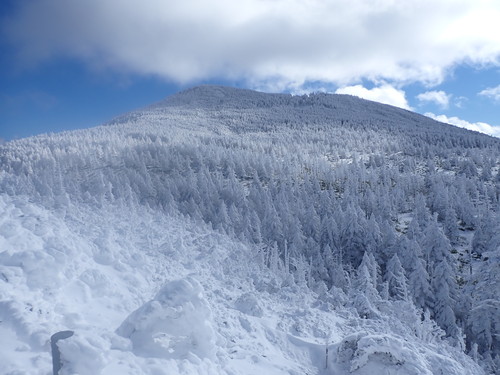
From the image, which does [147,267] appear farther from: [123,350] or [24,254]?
[123,350]

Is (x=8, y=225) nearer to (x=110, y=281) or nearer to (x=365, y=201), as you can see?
(x=110, y=281)

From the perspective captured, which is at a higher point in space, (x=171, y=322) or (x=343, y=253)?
(x=171, y=322)

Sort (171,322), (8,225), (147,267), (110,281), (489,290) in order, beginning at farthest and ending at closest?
(489,290)
(147,267)
(8,225)
(110,281)
(171,322)

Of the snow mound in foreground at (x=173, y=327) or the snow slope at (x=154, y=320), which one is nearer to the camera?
the snow slope at (x=154, y=320)

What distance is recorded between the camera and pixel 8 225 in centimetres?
1473

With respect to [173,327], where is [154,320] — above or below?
above

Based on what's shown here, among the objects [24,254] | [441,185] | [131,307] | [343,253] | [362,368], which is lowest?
[343,253]

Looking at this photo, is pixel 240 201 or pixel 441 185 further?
pixel 441 185

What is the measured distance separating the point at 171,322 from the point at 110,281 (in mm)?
4693

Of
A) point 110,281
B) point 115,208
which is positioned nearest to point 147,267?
point 110,281

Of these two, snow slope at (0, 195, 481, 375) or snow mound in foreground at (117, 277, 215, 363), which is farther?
snow mound in foreground at (117, 277, 215, 363)

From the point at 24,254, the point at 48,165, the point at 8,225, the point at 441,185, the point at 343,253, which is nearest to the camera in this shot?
the point at 24,254

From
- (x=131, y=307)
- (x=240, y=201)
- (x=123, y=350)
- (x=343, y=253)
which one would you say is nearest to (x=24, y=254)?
(x=131, y=307)

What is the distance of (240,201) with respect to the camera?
76500mm
